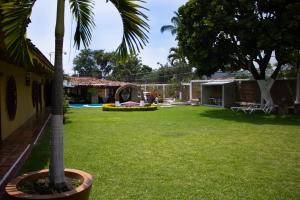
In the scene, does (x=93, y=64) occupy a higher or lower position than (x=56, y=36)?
higher

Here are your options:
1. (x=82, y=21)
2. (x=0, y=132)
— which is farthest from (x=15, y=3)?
(x=0, y=132)

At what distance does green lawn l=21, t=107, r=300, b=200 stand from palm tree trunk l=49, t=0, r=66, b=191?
52.1 inches

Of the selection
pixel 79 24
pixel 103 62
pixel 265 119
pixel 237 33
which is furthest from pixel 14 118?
pixel 103 62

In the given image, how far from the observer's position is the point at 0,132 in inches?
383

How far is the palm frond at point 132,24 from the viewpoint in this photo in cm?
443

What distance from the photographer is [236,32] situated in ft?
62.4

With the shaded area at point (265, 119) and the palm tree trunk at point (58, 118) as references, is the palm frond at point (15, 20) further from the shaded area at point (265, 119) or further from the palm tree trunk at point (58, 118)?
the shaded area at point (265, 119)

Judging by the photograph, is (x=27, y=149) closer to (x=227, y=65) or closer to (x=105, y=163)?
(x=105, y=163)

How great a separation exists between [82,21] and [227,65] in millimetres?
18485

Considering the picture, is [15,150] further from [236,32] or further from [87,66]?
[87,66]

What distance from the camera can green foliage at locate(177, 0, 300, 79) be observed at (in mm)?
16969

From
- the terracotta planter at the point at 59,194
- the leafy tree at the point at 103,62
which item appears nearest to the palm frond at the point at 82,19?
the terracotta planter at the point at 59,194

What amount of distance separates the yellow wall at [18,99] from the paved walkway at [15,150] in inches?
12.3

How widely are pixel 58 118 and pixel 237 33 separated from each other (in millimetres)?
16302
